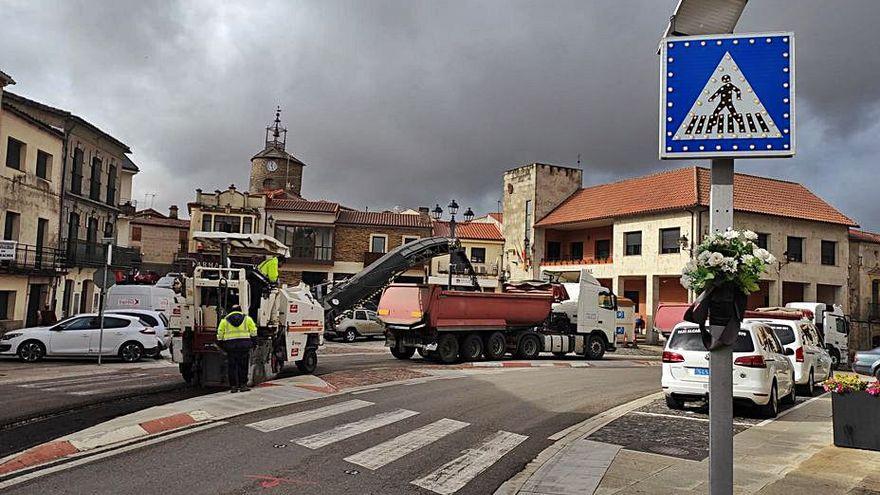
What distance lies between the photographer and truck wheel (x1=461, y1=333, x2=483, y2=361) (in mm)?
21562

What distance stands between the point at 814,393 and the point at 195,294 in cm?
1433

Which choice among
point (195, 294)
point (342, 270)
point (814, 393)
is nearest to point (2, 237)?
point (195, 294)

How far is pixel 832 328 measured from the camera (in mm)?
27688

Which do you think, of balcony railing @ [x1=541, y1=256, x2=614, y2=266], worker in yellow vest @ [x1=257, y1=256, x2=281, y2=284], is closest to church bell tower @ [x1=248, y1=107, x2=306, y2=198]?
balcony railing @ [x1=541, y1=256, x2=614, y2=266]

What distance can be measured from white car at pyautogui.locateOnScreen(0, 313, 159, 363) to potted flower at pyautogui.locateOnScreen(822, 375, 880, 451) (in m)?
17.2

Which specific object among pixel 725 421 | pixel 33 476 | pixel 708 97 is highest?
pixel 708 97

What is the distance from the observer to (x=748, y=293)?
14.8ft

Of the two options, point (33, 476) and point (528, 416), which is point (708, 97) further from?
point (528, 416)

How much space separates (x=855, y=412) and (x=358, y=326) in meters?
24.5

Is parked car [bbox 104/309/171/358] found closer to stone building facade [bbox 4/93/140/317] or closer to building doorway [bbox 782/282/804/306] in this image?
stone building facade [bbox 4/93/140/317]

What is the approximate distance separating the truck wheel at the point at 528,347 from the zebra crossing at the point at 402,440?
12.1 meters

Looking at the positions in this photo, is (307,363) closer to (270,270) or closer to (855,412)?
(270,270)

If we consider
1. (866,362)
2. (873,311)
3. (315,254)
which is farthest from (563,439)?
(873,311)

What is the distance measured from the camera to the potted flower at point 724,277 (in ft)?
14.4
